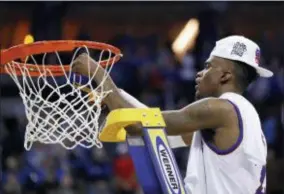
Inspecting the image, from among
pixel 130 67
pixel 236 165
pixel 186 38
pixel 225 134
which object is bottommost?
pixel 130 67

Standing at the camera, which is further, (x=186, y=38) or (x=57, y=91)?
(x=186, y=38)

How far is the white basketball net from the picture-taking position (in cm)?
456

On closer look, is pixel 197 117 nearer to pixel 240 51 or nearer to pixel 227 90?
pixel 227 90

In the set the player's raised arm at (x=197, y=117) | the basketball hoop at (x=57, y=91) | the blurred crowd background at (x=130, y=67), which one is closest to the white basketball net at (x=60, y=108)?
the basketball hoop at (x=57, y=91)

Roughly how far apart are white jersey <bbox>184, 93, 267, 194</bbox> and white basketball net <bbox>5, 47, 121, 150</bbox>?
0.70 metres

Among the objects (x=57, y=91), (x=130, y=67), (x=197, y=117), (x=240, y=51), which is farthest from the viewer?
(x=130, y=67)

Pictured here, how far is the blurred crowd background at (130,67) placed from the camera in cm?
999

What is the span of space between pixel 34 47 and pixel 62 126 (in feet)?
1.77

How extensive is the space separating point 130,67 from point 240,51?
707 cm

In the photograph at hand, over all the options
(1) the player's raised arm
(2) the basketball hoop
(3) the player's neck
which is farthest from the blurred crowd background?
(1) the player's raised arm

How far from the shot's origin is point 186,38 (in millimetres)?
11922

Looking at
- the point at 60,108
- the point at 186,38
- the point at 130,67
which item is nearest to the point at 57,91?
the point at 60,108

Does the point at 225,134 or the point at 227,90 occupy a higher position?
the point at 227,90

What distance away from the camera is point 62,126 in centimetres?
484
